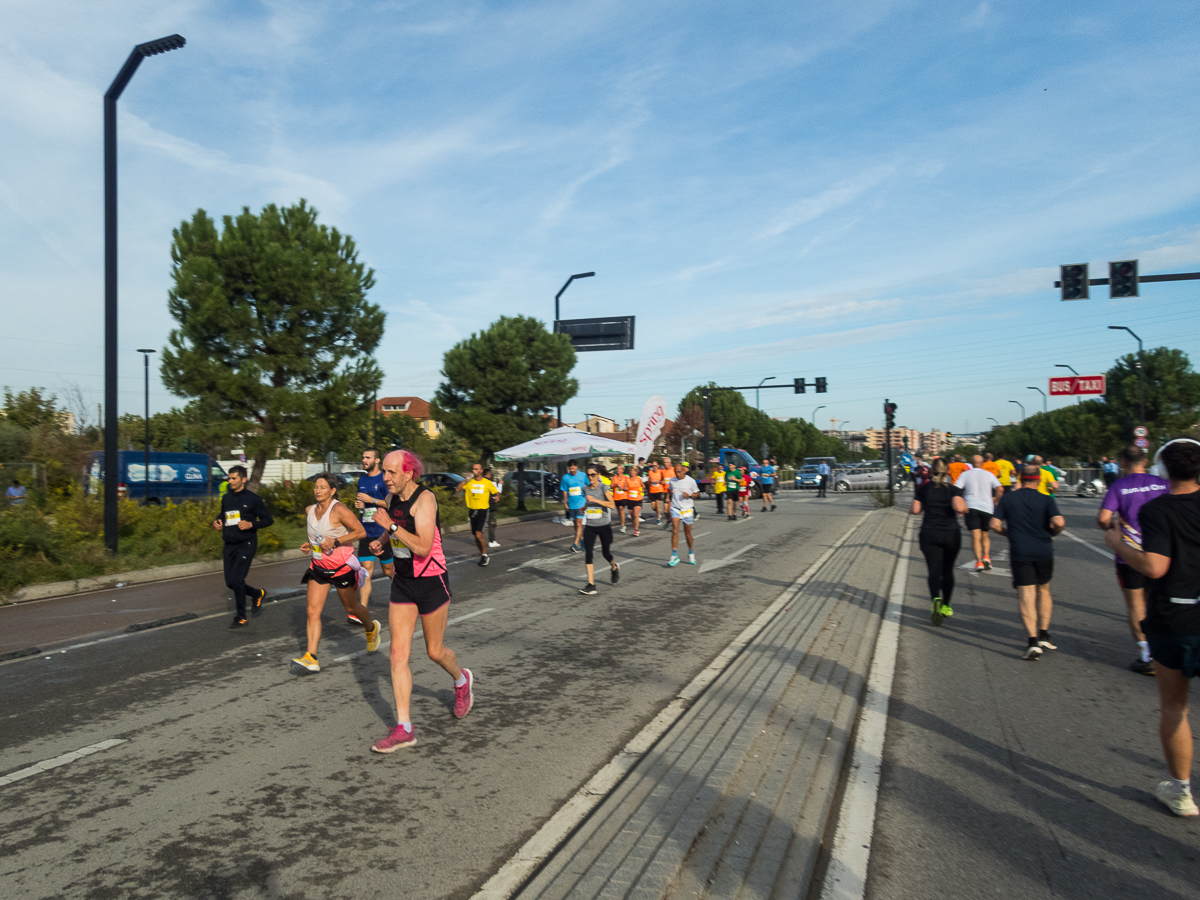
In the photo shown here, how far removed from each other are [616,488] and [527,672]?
46.5 feet

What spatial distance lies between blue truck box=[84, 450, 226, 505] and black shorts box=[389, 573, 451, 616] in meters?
22.7

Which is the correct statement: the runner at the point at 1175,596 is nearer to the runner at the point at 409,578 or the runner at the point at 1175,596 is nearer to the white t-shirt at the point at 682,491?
the runner at the point at 409,578

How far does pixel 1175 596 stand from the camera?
3.76m

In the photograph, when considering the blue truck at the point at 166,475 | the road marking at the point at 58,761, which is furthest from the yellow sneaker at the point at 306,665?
the blue truck at the point at 166,475

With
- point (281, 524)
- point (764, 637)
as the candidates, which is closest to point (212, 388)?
point (281, 524)

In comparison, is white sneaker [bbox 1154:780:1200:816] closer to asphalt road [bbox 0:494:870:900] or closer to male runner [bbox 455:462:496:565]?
asphalt road [bbox 0:494:870:900]

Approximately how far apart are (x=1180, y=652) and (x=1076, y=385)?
59408mm

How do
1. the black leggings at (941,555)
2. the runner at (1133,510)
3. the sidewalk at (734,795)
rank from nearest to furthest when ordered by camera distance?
the sidewalk at (734,795)
the runner at (1133,510)
the black leggings at (941,555)

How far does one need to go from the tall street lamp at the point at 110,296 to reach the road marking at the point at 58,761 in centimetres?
927

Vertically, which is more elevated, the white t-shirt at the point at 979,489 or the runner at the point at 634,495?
the white t-shirt at the point at 979,489

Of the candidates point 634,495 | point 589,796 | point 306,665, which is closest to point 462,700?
point 589,796

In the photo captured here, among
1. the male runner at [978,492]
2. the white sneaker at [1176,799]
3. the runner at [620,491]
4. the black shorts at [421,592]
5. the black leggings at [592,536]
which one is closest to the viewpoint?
the white sneaker at [1176,799]

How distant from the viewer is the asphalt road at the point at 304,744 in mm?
3514

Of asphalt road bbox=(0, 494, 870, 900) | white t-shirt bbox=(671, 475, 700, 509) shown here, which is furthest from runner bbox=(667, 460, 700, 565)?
asphalt road bbox=(0, 494, 870, 900)
